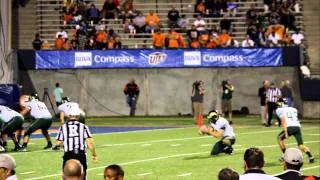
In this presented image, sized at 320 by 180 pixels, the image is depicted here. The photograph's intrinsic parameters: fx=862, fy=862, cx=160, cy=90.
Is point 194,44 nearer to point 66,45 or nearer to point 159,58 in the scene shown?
point 159,58

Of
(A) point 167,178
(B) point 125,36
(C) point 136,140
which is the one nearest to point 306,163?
(A) point 167,178

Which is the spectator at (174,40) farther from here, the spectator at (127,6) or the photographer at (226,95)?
the photographer at (226,95)

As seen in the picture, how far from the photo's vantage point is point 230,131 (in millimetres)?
23391

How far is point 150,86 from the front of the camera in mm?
41812

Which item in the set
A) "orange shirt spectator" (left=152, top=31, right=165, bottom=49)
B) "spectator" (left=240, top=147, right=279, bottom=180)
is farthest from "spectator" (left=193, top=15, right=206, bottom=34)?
"spectator" (left=240, top=147, right=279, bottom=180)

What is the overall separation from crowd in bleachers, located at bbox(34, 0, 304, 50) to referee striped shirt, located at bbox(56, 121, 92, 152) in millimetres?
26197

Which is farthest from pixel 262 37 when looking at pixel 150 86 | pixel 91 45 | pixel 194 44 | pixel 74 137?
pixel 74 137

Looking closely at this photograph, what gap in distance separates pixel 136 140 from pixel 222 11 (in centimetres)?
1766

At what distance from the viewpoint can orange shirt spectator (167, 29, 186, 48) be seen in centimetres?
4153

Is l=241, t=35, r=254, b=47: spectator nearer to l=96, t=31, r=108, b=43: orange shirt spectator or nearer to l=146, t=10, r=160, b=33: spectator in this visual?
l=146, t=10, r=160, b=33: spectator

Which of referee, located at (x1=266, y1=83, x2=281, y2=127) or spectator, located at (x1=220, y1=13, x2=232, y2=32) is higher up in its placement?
spectator, located at (x1=220, y1=13, x2=232, y2=32)

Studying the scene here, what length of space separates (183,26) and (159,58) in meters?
2.76

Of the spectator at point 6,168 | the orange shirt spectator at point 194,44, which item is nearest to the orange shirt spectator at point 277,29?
the orange shirt spectator at point 194,44

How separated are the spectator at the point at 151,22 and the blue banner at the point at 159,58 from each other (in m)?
2.17
